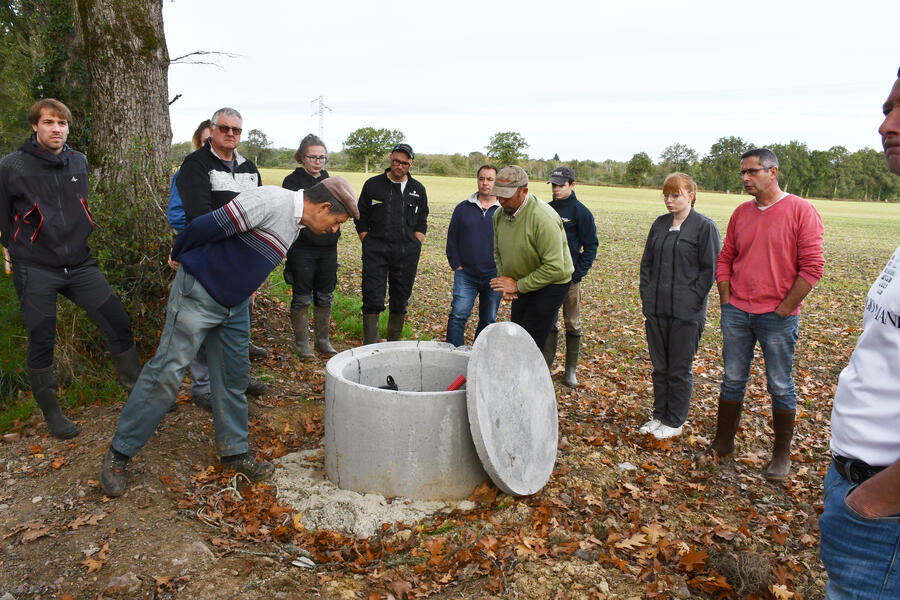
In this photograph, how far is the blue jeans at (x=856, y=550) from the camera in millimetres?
1572

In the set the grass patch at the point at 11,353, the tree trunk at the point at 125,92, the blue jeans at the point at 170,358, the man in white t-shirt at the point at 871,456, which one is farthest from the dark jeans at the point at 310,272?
the man in white t-shirt at the point at 871,456

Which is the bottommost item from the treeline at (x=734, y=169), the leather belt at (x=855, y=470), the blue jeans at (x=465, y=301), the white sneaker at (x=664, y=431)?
the white sneaker at (x=664, y=431)

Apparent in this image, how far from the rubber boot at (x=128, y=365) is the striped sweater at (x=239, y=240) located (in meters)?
1.74

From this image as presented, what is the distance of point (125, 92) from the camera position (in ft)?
20.2

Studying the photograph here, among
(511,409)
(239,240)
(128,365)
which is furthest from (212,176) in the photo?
(511,409)

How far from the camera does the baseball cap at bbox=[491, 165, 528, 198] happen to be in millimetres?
4957

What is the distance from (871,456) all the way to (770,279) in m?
3.25

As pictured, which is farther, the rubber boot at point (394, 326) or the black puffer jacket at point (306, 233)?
the rubber boot at point (394, 326)

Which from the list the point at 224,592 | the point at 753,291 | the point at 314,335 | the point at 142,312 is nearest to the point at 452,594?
the point at 224,592

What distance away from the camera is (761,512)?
173 inches

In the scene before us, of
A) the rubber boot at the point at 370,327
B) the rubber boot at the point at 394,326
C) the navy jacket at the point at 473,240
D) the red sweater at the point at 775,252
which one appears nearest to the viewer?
the red sweater at the point at 775,252

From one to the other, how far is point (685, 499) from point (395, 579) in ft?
7.62

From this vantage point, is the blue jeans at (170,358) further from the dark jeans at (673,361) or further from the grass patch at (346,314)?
the grass patch at (346,314)

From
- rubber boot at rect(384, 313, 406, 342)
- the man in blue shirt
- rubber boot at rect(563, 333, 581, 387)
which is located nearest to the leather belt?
the man in blue shirt
